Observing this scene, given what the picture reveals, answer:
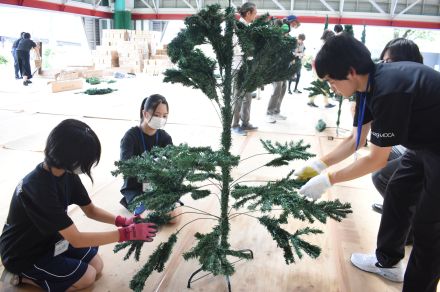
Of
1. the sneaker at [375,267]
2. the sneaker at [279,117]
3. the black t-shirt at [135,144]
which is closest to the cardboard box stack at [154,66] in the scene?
the sneaker at [279,117]

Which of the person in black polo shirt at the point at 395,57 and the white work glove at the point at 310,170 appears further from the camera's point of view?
the person in black polo shirt at the point at 395,57

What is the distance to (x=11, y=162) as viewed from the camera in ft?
10.4

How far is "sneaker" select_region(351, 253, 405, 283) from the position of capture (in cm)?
180

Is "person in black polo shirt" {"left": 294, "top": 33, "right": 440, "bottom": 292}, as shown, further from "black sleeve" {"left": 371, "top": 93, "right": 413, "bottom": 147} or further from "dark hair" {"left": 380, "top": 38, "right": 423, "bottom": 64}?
"dark hair" {"left": 380, "top": 38, "right": 423, "bottom": 64}

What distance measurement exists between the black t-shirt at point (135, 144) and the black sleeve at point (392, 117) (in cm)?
147

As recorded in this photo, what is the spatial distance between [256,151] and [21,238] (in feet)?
8.41

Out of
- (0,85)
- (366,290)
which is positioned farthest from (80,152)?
(0,85)

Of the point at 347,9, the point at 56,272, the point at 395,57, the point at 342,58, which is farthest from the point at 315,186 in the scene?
the point at 347,9

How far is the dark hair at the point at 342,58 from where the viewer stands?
1.25m

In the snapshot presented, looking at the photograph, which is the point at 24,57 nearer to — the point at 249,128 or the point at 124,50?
the point at 124,50

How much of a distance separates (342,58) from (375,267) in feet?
3.89

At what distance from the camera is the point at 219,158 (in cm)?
117

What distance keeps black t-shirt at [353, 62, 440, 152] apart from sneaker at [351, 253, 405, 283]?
79cm

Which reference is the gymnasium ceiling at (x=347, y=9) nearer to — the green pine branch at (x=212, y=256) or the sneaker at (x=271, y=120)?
the sneaker at (x=271, y=120)
